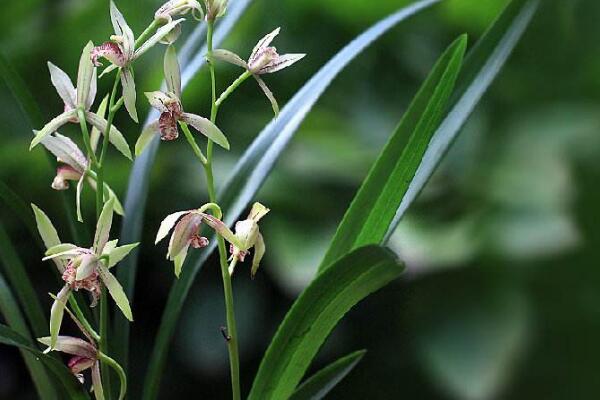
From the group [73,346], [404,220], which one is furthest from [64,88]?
[404,220]

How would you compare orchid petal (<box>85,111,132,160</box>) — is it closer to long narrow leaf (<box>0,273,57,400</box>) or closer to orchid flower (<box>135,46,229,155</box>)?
orchid flower (<box>135,46,229,155</box>)

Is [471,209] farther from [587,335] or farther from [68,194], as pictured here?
[68,194]

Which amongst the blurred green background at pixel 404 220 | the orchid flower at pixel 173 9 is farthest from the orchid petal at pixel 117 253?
the blurred green background at pixel 404 220

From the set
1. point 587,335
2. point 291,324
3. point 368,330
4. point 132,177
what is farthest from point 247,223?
point 587,335

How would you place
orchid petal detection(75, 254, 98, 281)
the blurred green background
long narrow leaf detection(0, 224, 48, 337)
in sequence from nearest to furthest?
orchid petal detection(75, 254, 98, 281) < long narrow leaf detection(0, 224, 48, 337) < the blurred green background

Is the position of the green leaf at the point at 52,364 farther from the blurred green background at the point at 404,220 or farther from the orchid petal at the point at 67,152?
the blurred green background at the point at 404,220

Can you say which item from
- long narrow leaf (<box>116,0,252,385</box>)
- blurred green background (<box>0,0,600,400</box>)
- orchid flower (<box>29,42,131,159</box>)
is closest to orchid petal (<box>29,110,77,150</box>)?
orchid flower (<box>29,42,131,159</box>)

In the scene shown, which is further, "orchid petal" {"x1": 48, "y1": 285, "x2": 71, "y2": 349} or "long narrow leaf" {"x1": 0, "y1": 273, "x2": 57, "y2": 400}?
"long narrow leaf" {"x1": 0, "y1": 273, "x2": 57, "y2": 400}
